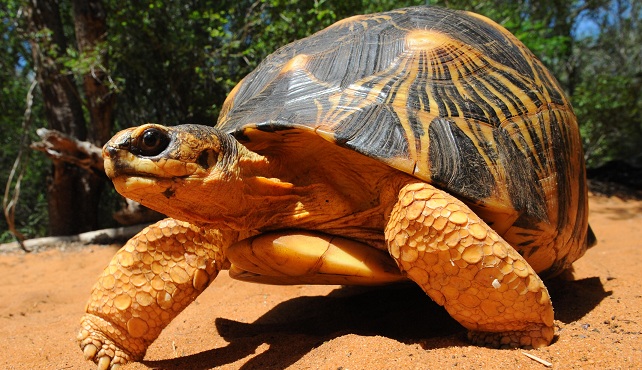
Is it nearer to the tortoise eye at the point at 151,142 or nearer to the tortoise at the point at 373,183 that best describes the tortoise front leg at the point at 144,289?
the tortoise at the point at 373,183

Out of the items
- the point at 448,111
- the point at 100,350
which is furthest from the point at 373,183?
the point at 100,350

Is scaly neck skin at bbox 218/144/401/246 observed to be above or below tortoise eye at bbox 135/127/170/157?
below

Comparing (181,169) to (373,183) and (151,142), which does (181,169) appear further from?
(373,183)

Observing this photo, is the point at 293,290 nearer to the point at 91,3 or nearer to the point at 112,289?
the point at 112,289

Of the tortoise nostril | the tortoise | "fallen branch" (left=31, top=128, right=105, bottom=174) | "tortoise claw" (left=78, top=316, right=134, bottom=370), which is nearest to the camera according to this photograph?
the tortoise nostril

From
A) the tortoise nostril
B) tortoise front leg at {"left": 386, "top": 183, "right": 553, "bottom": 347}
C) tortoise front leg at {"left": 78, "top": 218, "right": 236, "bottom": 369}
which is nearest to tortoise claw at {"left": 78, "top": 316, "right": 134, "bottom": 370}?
tortoise front leg at {"left": 78, "top": 218, "right": 236, "bottom": 369}

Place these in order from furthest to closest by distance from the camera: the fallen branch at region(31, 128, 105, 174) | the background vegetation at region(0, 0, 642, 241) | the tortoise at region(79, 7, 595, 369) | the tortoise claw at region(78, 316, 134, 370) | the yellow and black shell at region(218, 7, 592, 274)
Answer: the background vegetation at region(0, 0, 642, 241)
the fallen branch at region(31, 128, 105, 174)
the tortoise claw at region(78, 316, 134, 370)
the yellow and black shell at region(218, 7, 592, 274)
the tortoise at region(79, 7, 595, 369)

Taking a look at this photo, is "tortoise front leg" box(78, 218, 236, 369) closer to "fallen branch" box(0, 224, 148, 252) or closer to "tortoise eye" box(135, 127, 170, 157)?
"tortoise eye" box(135, 127, 170, 157)
